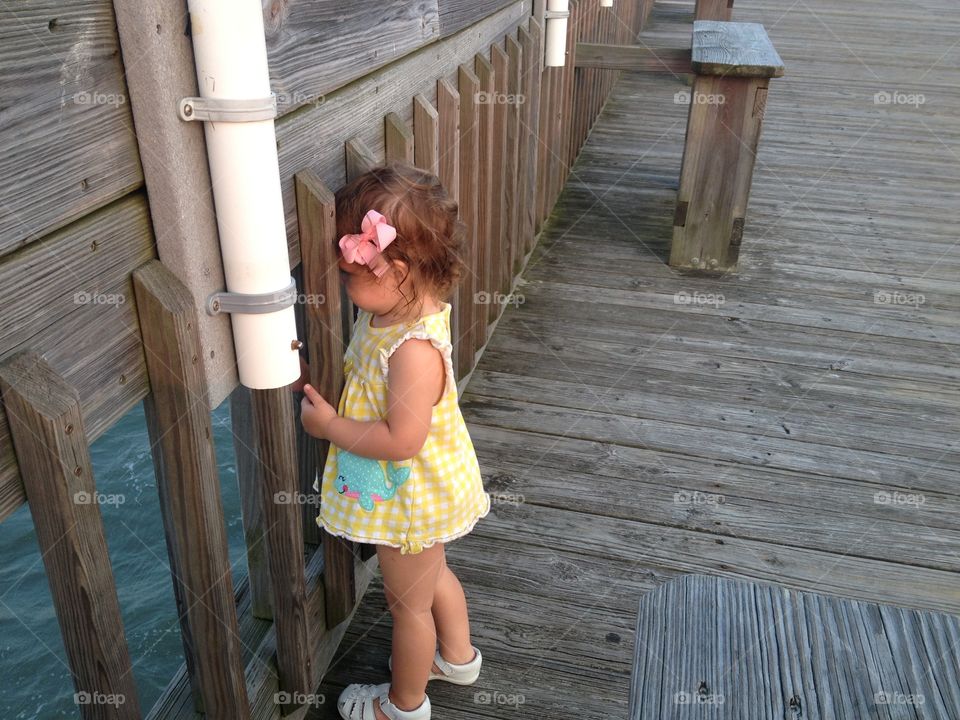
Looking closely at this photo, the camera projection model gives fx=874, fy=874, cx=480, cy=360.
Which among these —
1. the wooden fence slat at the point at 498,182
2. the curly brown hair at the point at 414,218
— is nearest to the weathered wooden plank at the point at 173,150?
the curly brown hair at the point at 414,218

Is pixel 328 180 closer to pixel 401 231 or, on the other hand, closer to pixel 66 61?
pixel 401 231

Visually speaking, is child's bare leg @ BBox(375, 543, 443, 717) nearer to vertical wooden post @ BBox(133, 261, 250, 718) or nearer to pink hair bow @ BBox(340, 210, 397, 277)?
vertical wooden post @ BBox(133, 261, 250, 718)

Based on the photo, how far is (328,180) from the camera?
1878 mm

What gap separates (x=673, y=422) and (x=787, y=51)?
26.8 ft

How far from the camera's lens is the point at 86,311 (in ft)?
3.91

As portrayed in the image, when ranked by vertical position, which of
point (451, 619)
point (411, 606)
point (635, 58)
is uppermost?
point (635, 58)

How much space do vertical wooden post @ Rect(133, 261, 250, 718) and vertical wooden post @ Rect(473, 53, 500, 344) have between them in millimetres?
1877

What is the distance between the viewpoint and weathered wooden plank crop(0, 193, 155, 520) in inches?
42.3

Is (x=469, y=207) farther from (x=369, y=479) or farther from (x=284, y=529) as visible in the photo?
(x=284, y=529)

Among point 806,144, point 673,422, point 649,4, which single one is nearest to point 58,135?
point 673,422

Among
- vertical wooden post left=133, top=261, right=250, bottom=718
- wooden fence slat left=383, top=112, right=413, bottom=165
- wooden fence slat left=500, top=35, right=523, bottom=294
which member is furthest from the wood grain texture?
Result: vertical wooden post left=133, top=261, right=250, bottom=718

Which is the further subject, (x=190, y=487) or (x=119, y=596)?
(x=119, y=596)

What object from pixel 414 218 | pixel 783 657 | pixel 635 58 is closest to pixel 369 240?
pixel 414 218

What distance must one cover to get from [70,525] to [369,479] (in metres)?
0.78
